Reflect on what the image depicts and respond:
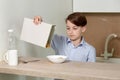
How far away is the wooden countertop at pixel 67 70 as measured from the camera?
50.6 inches

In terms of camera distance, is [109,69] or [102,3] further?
[102,3]

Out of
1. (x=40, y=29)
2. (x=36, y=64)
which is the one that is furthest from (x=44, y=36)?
(x=36, y=64)

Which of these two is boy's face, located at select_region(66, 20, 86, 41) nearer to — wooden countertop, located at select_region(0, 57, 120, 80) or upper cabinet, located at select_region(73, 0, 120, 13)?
wooden countertop, located at select_region(0, 57, 120, 80)

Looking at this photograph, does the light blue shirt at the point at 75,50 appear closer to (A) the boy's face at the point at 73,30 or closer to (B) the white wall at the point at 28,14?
(A) the boy's face at the point at 73,30

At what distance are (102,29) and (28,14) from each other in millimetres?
1048

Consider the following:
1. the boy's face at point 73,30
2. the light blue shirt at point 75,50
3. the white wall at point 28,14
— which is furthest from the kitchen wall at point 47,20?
the boy's face at point 73,30

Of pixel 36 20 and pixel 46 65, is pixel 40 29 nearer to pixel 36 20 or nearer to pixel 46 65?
pixel 36 20

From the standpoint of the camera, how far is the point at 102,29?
2.82 m

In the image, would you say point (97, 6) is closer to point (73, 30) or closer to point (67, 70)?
point (73, 30)

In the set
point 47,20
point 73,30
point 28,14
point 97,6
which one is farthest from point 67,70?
point 97,6

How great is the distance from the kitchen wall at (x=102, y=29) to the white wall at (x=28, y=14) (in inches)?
12.9

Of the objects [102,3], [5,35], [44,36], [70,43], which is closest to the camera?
[44,36]

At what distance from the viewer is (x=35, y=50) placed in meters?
2.17

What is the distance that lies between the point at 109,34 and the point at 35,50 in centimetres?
96
